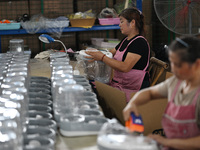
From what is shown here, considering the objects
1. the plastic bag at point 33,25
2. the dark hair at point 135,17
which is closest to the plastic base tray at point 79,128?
the dark hair at point 135,17

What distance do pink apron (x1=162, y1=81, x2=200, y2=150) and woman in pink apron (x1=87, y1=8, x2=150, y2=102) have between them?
159 cm

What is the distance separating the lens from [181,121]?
6.57 feet

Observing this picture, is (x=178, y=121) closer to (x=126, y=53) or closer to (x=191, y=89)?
(x=191, y=89)

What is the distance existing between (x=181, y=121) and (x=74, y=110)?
2.32 feet

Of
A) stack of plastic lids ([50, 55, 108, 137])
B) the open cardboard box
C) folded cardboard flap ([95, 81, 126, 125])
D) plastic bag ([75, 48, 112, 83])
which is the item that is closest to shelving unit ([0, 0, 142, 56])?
plastic bag ([75, 48, 112, 83])

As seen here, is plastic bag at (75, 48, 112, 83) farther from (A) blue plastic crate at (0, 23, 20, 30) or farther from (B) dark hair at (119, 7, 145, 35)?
(A) blue plastic crate at (0, 23, 20, 30)

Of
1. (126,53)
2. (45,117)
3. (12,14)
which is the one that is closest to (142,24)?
(126,53)

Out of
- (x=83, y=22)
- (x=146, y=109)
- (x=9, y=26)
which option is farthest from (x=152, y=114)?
(x=9, y=26)

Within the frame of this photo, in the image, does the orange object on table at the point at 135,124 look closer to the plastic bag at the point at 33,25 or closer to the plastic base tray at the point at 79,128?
the plastic base tray at the point at 79,128

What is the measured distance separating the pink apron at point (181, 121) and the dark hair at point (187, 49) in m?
0.21

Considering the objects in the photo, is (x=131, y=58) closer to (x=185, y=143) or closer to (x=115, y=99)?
(x=115, y=99)

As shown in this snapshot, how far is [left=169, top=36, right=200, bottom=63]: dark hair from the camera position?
1863 millimetres

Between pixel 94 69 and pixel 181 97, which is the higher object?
pixel 181 97

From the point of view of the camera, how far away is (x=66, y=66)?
3.09 meters
